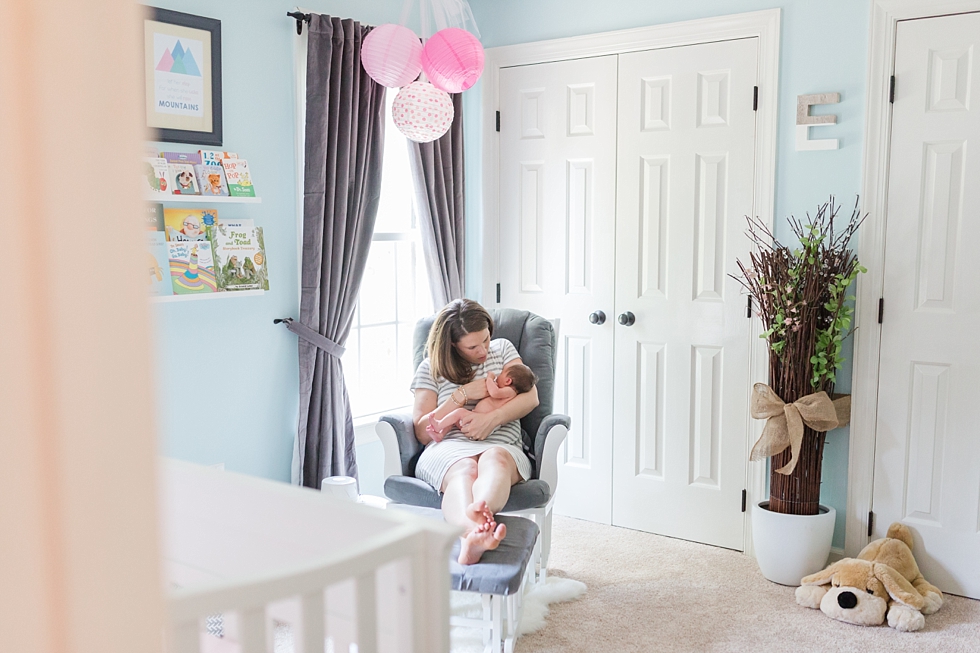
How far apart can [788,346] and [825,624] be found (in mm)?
974

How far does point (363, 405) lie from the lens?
12.1 ft

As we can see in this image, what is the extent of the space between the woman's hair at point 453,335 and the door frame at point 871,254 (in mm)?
1442

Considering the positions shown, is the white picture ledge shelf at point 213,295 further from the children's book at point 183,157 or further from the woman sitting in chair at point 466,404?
the woman sitting in chair at point 466,404

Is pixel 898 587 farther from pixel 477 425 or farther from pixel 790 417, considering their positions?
pixel 477 425

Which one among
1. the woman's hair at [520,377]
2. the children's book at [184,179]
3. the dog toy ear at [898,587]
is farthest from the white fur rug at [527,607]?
the children's book at [184,179]

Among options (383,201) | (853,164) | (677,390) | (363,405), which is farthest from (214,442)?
(853,164)

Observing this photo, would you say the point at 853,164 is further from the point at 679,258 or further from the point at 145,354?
the point at 145,354

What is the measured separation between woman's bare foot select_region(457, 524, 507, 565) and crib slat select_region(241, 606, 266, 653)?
1.33 m

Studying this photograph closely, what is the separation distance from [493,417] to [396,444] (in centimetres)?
35

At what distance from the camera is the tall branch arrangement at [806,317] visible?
9.78 feet

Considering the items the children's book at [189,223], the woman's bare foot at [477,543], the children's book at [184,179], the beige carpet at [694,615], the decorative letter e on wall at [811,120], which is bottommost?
the beige carpet at [694,615]

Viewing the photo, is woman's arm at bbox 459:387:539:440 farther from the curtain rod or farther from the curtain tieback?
the curtain rod

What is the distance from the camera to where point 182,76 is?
270cm

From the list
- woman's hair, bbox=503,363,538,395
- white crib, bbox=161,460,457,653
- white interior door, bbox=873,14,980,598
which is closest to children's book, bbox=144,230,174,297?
woman's hair, bbox=503,363,538,395
